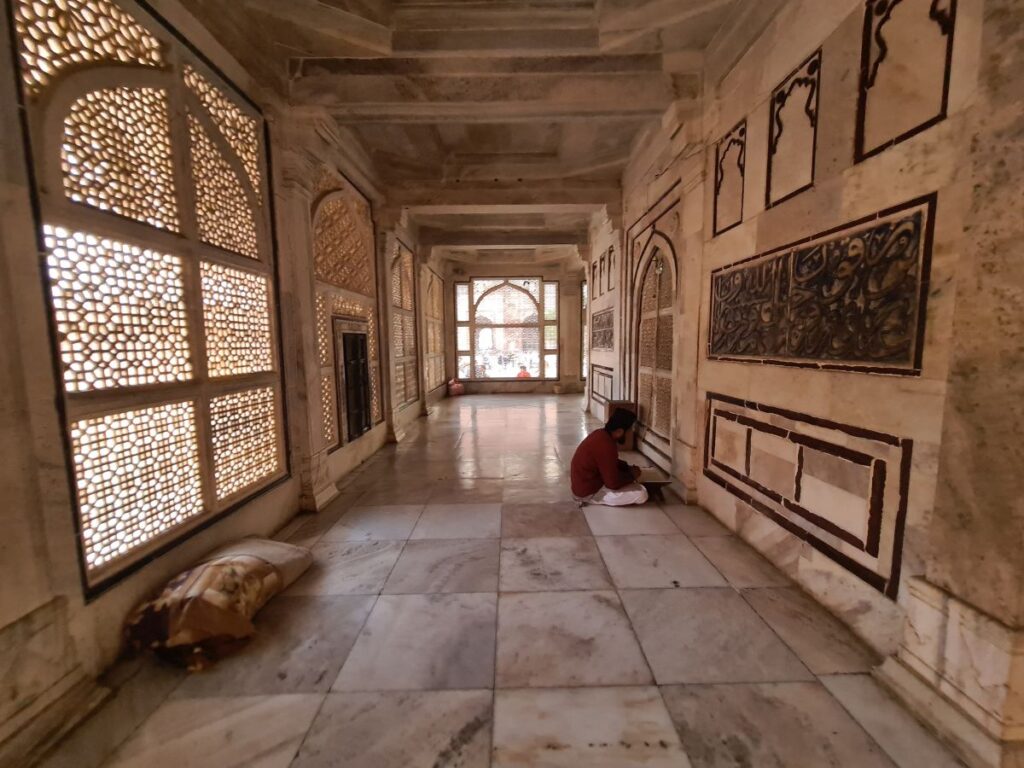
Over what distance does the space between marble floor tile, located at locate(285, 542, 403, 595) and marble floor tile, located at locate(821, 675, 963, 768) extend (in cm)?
213

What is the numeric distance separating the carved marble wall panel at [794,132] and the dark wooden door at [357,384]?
3.95m

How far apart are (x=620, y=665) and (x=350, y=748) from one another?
1.05 metres

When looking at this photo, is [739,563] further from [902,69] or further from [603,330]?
[603,330]

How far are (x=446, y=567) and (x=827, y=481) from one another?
211cm

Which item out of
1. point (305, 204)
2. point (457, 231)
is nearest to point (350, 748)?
point (305, 204)

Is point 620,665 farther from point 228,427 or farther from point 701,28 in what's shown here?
point 701,28

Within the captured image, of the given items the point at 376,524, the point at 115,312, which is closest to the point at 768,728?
the point at 376,524

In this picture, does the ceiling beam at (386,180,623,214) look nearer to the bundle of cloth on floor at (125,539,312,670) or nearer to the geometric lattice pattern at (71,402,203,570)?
the geometric lattice pattern at (71,402,203,570)

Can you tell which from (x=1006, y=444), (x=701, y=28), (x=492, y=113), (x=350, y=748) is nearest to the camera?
→ (x=1006, y=444)

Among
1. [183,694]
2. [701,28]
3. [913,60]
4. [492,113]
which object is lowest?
[183,694]

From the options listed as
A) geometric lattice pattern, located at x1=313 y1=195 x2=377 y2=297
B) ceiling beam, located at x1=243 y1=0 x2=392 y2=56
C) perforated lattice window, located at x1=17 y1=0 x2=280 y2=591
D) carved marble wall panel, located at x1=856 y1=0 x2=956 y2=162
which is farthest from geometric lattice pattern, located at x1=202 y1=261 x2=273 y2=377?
carved marble wall panel, located at x1=856 y1=0 x2=956 y2=162

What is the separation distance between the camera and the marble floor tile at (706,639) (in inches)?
64.8

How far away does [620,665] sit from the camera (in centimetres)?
169

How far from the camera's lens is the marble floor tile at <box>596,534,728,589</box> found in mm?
2279
